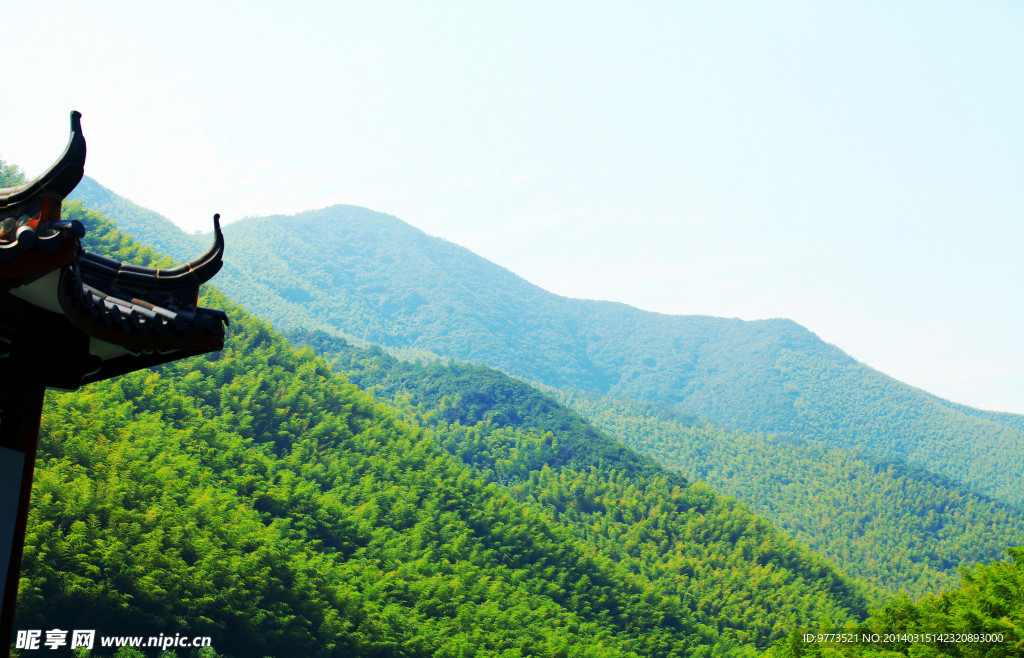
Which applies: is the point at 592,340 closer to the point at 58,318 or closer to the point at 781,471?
the point at 781,471

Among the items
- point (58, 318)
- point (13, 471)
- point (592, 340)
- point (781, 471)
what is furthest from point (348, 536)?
point (592, 340)

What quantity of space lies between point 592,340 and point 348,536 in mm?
97418

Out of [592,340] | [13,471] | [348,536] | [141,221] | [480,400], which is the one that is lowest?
[348,536]

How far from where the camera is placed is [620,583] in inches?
955

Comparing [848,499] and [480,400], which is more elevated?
[480,400]

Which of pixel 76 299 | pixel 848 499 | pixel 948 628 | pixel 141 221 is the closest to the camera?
pixel 76 299

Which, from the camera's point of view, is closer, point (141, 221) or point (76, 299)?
point (76, 299)

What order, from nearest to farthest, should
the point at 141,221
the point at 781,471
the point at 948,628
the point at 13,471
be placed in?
the point at 13,471
the point at 948,628
the point at 781,471
the point at 141,221

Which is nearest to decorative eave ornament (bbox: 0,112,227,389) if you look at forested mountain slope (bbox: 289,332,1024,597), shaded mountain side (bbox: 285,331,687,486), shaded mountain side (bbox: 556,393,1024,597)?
shaded mountain side (bbox: 285,331,687,486)

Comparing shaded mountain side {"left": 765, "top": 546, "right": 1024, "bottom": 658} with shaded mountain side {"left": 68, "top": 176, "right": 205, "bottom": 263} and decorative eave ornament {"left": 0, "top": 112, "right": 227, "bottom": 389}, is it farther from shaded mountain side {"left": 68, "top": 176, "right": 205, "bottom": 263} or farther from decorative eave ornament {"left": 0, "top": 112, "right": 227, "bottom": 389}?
shaded mountain side {"left": 68, "top": 176, "right": 205, "bottom": 263}

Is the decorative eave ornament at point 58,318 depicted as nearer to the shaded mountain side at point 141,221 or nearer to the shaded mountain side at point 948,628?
the shaded mountain side at point 948,628

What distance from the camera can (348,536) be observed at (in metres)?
18.1

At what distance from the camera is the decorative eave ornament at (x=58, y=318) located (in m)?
2.83

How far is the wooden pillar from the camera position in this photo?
316 centimetres
